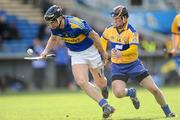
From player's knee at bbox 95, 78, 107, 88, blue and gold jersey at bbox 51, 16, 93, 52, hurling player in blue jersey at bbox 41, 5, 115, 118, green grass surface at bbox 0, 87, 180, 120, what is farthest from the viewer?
player's knee at bbox 95, 78, 107, 88

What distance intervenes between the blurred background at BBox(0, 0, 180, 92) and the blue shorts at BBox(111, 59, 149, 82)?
1355cm

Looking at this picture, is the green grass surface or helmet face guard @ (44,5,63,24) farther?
the green grass surface

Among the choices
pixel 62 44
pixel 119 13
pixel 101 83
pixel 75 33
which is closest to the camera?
pixel 75 33

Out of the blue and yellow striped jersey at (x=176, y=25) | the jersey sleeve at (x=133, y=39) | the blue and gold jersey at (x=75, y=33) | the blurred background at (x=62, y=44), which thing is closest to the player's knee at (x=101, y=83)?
the blue and gold jersey at (x=75, y=33)

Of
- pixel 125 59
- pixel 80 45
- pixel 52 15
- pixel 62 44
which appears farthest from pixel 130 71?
pixel 62 44

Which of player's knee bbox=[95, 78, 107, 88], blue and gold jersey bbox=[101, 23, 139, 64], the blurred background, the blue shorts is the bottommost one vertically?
the blurred background

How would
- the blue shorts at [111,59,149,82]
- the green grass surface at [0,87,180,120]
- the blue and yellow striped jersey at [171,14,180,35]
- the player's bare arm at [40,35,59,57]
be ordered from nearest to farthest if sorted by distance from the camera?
the blue shorts at [111,59,149,82], the player's bare arm at [40,35,59,57], the green grass surface at [0,87,180,120], the blue and yellow striped jersey at [171,14,180,35]

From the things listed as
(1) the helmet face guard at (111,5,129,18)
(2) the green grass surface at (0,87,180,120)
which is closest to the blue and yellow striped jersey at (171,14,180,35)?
(2) the green grass surface at (0,87,180,120)

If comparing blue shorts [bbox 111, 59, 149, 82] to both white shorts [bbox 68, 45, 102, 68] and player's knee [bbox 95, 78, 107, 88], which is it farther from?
player's knee [bbox 95, 78, 107, 88]

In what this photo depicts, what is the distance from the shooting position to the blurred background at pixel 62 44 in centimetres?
2962

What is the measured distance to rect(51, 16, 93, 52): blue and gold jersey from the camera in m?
14.0

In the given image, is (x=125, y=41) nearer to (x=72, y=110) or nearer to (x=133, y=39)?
(x=133, y=39)

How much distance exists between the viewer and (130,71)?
14625 millimetres

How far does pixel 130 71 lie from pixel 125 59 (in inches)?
10.1
